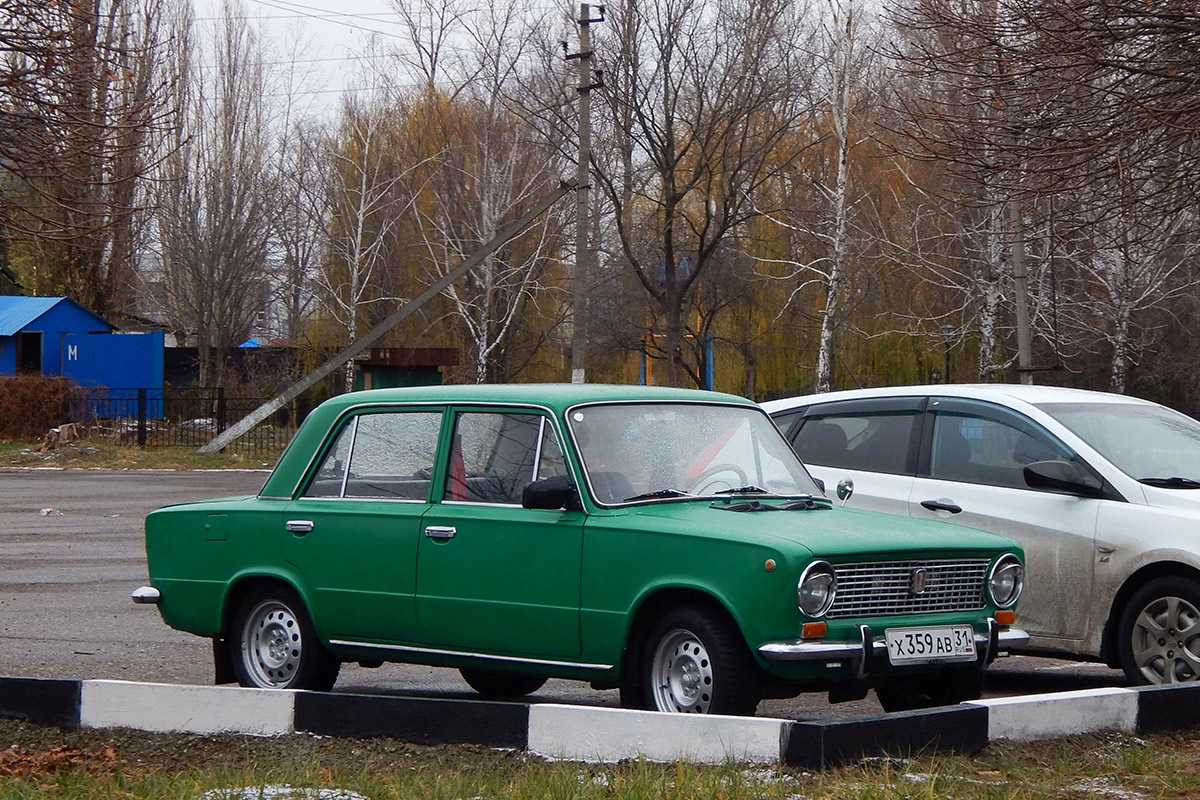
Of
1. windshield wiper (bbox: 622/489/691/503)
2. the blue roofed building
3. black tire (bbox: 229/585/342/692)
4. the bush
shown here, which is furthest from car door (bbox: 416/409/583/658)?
the blue roofed building

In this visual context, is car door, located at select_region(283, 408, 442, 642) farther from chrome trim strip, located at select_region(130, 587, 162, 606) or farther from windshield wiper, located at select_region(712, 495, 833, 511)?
windshield wiper, located at select_region(712, 495, 833, 511)

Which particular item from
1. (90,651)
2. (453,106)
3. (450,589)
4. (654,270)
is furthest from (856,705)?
(453,106)

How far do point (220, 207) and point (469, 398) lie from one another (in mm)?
42771

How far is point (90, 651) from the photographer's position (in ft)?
31.5

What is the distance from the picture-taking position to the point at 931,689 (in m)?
6.98

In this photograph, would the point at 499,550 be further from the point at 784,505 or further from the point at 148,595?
the point at 148,595

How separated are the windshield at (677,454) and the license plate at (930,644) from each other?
42.8 inches

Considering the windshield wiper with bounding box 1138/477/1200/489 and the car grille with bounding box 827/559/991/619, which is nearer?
the car grille with bounding box 827/559/991/619

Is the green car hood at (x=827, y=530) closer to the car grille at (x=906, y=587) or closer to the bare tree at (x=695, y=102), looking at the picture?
the car grille at (x=906, y=587)

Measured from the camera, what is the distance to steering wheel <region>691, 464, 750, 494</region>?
7.04m

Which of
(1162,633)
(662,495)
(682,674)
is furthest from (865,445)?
(682,674)

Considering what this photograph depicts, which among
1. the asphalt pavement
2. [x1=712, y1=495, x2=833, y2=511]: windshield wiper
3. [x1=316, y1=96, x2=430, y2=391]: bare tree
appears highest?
[x1=316, y1=96, x2=430, y2=391]: bare tree

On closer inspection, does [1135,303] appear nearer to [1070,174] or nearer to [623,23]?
[623,23]

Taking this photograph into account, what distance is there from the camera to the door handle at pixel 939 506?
876 centimetres
